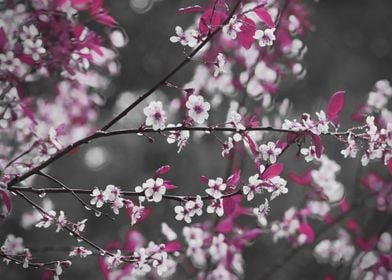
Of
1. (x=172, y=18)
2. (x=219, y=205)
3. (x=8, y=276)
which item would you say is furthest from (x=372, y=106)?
(x=172, y=18)

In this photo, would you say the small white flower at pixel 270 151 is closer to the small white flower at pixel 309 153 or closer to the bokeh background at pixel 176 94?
the small white flower at pixel 309 153

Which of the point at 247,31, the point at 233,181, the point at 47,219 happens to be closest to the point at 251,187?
the point at 233,181

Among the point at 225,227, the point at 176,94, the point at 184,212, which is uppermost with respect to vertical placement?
the point at 184,212

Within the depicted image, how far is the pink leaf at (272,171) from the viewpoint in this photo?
1276mm

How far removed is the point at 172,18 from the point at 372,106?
3.20m

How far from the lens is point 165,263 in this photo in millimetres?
1449

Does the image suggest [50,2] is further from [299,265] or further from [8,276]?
[299,265]

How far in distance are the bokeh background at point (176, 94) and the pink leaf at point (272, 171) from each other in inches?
109

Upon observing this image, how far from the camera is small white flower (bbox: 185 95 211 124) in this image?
49.3 inches

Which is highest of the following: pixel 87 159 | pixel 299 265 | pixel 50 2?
pixel 50 2

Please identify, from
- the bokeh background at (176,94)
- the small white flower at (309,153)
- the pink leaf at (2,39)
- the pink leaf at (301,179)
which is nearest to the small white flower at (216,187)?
the small white flower at (309,153)

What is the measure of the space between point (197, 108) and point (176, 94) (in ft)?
11.9

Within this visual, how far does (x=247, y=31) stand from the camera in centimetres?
128

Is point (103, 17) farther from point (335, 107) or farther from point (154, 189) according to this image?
point (335, 107)
